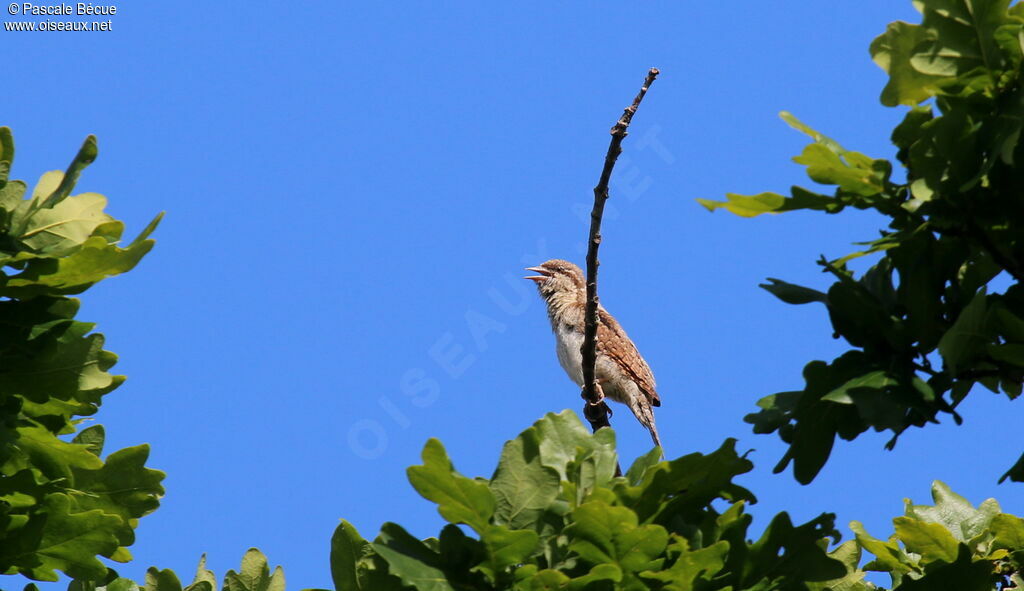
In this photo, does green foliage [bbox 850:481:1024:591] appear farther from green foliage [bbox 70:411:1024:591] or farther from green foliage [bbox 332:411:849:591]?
green foliage [bbox 332:411:849:591]

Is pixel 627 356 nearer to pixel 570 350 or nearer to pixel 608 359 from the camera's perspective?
pixel 608 359

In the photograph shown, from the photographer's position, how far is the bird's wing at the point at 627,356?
31.6 ft

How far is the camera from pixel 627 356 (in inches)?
383

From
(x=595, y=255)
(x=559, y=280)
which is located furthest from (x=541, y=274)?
(x=595, y=255)

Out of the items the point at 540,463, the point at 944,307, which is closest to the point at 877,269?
the point at 944,307

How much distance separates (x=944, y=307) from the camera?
2.99m

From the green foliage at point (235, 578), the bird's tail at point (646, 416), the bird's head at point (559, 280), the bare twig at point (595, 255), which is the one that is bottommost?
the green foliage at point (235, 578)

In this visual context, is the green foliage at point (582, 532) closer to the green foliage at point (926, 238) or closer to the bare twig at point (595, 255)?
the green foliage at point (926, 238)

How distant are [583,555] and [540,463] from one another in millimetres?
274

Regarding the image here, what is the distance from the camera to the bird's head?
33.9 feet

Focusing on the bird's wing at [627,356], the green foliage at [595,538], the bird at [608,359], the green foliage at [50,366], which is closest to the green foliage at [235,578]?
the green foliage at [50,366]

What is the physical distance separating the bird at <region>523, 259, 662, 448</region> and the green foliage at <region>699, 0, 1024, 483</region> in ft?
20.7

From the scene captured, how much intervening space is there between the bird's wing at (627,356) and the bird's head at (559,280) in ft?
1.41

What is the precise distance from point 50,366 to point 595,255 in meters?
2.53
